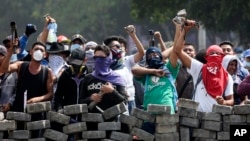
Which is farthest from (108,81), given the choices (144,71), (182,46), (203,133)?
(203,133)

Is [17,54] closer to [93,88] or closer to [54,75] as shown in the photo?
[54,75]

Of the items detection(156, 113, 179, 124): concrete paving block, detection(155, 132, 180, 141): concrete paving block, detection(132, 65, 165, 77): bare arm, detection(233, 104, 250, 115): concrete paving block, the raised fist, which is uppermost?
the raised fist

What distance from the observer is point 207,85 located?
9.91 meters

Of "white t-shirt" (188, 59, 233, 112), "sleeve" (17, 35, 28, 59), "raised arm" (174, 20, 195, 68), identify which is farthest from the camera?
"sleeve" (17, 35, 28, 59)

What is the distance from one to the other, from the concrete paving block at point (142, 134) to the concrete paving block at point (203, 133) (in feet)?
1.60

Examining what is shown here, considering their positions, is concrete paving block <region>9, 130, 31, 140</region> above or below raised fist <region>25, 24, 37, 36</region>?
below

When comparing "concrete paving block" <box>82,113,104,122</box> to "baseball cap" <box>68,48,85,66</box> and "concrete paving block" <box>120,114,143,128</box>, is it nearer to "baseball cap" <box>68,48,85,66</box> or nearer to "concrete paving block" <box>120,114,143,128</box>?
"concrete paving block" <box>120,114,143,128</box>

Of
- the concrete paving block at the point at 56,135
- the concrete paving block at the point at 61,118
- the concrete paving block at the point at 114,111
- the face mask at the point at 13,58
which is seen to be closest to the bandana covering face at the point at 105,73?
the concrete paving block at the point at 114,111

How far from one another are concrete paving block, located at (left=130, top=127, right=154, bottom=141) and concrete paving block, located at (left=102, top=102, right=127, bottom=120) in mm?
264

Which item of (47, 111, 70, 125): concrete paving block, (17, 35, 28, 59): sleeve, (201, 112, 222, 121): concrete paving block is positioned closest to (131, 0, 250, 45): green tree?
(17, 35, 28, 59): sleeve

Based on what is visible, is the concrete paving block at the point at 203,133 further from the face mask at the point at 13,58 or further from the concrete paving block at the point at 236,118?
the face mask at the point at 13,58

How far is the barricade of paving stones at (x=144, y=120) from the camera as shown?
9352 millimetres

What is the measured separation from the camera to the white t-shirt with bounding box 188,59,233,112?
9.82 m

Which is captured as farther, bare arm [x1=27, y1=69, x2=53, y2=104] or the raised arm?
bare arm [x1=27, y1=69, x2=53, y2=104]
